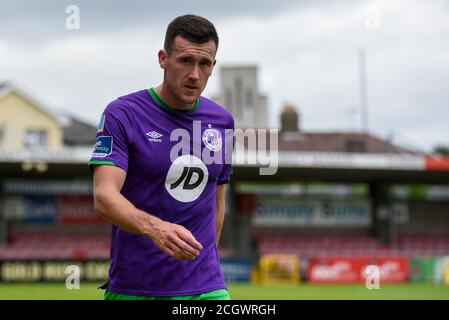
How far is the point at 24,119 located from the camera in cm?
4381

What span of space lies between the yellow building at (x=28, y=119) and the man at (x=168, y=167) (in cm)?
3898

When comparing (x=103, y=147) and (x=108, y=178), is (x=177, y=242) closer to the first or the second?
(x=108, y=178)

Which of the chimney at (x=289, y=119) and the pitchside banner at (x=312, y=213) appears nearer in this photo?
the pitchside banner at (x=312, y=213)

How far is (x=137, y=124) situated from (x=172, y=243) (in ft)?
2.86

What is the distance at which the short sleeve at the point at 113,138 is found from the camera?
4.38 metres

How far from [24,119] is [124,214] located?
1613 inches

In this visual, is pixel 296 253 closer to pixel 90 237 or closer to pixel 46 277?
pixel 90 237

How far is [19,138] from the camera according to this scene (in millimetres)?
42250

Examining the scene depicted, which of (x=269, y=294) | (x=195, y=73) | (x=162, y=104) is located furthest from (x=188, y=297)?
(x=269, y=294)

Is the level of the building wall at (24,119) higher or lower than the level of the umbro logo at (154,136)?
higher

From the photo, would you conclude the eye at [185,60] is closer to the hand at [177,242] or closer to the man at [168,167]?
the man at [168,167]

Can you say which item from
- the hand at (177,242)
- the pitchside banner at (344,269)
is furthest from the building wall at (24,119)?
the hand at (177,242)

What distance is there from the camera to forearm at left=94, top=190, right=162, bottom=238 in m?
4.13
